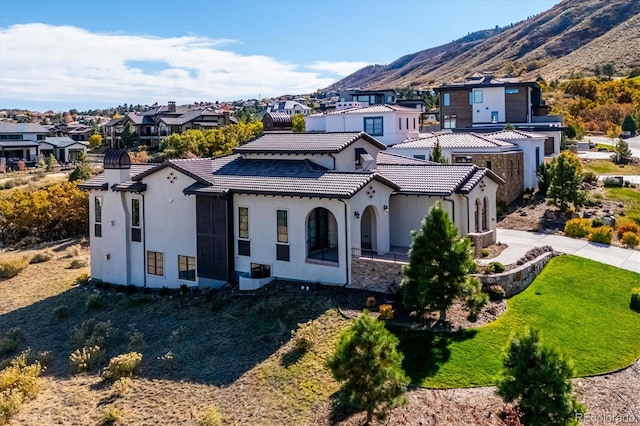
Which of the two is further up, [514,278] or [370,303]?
[514,278]

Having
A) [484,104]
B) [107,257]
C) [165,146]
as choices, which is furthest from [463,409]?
[165,146]

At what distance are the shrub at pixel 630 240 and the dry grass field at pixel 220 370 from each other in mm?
13657

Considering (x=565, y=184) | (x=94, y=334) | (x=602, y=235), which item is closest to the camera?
(x=94, y=334)

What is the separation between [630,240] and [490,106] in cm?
2953

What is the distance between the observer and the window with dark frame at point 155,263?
90.7ft

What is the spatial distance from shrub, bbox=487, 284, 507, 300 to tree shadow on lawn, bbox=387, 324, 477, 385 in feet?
9.79

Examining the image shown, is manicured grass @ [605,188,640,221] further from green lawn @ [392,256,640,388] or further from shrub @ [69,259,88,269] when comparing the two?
shrub @ [69,259,88,269]

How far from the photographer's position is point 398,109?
153 ft

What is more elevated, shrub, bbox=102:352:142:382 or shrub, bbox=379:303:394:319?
shrub, bbox=379:303:394:319

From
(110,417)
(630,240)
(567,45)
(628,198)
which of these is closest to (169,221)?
(110,417)

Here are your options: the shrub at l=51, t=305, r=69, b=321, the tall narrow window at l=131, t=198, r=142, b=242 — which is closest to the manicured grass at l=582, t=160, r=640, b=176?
the tall narrow window at l=131, t=198, r=142, b=242

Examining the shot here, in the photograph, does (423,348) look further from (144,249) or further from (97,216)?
(97,216)

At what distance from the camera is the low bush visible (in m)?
16.9

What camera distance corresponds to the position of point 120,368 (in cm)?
1853
